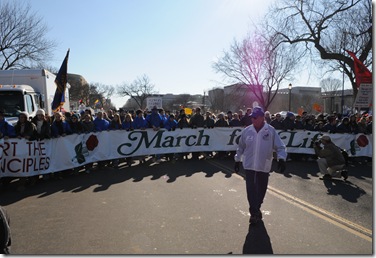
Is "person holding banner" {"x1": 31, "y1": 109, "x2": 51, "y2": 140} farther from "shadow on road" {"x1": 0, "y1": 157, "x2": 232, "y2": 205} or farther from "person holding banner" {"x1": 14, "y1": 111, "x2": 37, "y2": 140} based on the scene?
"shadow on road" {"x1": 0, "y1": 157, "x2": 232, "y2": 205}

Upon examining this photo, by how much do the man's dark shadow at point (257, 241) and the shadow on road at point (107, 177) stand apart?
3805mm

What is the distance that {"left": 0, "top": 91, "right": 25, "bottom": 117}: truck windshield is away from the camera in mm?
12094

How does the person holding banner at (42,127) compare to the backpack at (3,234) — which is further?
the person holding banner at (42,127)

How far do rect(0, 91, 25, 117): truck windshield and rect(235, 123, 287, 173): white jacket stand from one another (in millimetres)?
9757

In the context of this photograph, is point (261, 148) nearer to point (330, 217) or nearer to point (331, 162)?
point (330, 217)

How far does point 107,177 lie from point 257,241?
5567 millimetres

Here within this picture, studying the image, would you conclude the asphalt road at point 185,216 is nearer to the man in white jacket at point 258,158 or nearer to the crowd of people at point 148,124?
the man in white jacket at point 258,158

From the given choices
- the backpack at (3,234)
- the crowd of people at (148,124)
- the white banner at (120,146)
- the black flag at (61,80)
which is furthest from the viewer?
the black flag at (61,80)

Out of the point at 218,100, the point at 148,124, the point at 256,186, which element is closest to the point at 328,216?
the point at 256,186

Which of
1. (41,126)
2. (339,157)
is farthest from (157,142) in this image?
(339,157)

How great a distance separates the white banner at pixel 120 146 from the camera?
8.20 metres

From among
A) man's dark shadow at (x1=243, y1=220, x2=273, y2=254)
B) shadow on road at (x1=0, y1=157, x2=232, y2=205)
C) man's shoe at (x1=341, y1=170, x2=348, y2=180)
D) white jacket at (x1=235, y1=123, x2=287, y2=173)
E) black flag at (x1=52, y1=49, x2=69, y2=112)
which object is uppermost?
black flag at (x1=52, y1=49, x2=69, y2=112)

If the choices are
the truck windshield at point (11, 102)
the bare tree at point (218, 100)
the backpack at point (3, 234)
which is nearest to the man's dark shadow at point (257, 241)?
the backpack at point (3, 234)

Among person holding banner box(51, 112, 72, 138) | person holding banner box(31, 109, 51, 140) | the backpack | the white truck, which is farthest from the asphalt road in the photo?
the white truck
